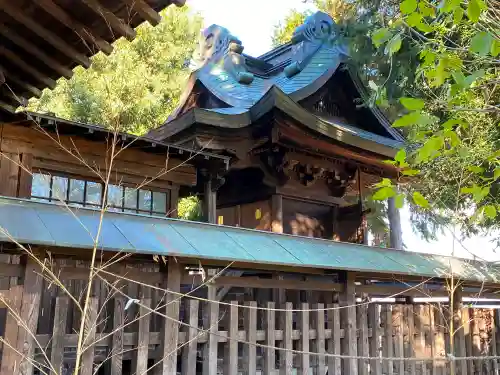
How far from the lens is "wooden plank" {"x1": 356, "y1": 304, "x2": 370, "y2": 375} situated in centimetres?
564

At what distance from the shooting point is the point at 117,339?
396 cm

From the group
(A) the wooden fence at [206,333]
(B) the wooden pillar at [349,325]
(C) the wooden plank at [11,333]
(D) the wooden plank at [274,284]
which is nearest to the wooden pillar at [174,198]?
(A) the wooden fence at [206,333]

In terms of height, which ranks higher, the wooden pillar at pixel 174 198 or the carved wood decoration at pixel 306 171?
the carved wood decoration at pixel 306 171

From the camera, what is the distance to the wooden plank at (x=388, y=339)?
19.4 ft

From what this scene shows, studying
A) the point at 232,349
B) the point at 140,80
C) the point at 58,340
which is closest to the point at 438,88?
the point at 232,349

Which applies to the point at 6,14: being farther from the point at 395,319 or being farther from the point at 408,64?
the point at 408,64

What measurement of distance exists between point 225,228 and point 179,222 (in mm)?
558

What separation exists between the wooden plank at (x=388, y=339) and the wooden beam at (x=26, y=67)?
450 centimetres

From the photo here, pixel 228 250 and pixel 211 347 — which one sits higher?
pixel 228 250

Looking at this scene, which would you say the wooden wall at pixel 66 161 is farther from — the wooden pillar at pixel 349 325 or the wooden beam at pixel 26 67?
the wooden pillar at pixel 349 325

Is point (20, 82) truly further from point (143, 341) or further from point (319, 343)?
point (319, 343)

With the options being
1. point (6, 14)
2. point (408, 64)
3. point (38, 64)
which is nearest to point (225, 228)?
point (38, 64)

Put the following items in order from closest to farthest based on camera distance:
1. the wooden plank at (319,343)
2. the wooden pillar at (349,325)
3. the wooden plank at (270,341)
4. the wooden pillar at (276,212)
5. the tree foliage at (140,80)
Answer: the wooden plank at (270,341), the wooden plank at (319,343), the wooden pillar at (349,325), the wooden pillar at (276,212), the tree foliage at (140,80)

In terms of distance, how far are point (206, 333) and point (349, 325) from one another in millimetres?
1942
